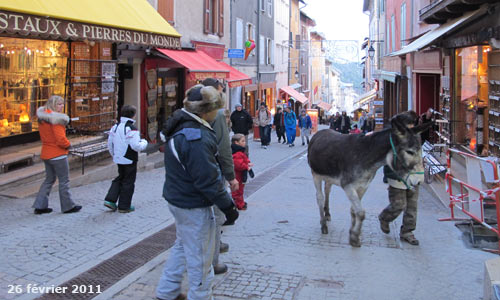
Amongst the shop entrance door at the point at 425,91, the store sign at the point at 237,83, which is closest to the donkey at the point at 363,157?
the store sign at the point at 237,83

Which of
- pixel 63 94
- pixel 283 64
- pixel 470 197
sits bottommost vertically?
pixel 470 197

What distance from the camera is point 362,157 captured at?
6.81 metres

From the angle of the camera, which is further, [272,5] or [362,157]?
[272,5]

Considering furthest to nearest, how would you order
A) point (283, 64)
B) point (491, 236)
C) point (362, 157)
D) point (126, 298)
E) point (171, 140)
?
point (283, 64)
point (491, 236)
point (362, 157)
point (126, 298)
point (171, 140)

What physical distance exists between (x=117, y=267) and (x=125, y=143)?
2.52 metres

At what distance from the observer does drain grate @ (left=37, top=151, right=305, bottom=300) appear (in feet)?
17.1

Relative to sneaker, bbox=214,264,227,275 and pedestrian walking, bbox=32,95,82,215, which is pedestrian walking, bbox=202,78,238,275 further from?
pedestrian walking, bbox=32,95,82,215

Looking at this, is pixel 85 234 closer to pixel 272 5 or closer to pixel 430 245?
pixel 430 245

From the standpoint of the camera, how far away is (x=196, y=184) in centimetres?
420

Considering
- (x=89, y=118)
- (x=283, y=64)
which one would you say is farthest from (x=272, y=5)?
(x=89, y=118)

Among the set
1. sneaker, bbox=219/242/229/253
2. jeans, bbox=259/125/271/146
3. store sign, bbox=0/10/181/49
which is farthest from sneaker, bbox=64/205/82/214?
jeans, bbox=259/125/271/146

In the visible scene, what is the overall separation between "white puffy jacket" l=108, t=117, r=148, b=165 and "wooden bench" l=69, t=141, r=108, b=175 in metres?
2.42

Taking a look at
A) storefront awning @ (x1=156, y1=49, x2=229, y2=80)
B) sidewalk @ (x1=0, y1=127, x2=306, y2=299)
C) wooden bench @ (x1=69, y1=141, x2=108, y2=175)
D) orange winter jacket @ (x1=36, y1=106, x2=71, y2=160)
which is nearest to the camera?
sidewalk @ (x1=0, y1=127, x2=306, y2=299)

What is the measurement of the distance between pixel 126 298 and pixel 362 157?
3264 millimetres
